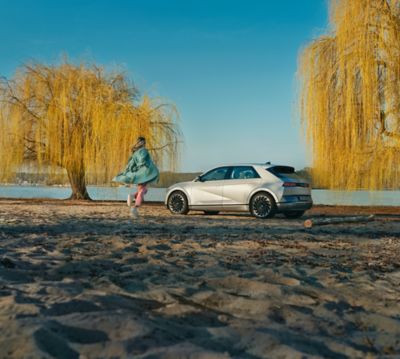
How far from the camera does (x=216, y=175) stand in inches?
578

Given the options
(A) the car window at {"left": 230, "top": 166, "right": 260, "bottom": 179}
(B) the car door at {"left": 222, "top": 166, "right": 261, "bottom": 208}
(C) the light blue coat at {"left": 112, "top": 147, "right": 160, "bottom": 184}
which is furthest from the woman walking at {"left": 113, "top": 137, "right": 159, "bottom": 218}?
(A) the car window at {"left": 230, "top": 166, "right": 260, "bottom": 179}

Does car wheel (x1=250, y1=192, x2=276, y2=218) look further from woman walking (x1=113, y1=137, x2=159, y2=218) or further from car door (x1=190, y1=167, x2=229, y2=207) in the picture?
woman walking (x1=113, y1=137, x2=159, y2=218)

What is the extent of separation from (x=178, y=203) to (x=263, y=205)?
2.87 metres

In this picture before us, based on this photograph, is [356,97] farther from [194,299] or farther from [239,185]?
[194,299]

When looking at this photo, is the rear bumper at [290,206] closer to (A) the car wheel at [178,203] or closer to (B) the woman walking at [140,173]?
(A) the car wheel at [178,203]

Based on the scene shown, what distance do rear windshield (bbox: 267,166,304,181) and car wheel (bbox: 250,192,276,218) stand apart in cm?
66

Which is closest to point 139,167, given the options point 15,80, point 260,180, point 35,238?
point 260,180

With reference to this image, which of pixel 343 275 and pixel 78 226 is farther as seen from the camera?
pixel 78 226

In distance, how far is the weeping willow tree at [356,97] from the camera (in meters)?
16.0

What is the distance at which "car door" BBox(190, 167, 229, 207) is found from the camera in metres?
14.3

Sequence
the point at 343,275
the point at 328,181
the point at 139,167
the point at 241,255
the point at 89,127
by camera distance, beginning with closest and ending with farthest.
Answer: the point at 343,275 < the point at 241,255 < the point at 139,167 < the point at 328,181 < the point at 89,127

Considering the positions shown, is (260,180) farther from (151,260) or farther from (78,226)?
(151,260)

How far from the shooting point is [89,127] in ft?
77.5

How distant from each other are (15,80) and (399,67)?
18.3 meters
